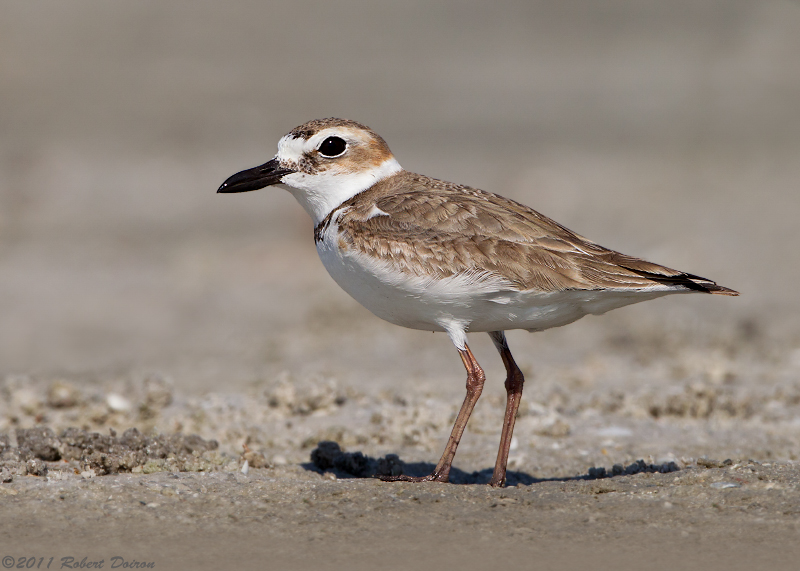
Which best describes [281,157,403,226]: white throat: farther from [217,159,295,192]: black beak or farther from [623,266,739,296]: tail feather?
[623,266,739,296]: tail feather

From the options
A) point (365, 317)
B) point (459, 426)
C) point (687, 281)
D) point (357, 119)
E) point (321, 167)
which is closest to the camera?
point (687, 281)

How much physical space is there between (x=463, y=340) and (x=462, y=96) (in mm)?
26625

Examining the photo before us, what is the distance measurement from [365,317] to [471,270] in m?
7.35

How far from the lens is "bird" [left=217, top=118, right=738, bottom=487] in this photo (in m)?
5.21

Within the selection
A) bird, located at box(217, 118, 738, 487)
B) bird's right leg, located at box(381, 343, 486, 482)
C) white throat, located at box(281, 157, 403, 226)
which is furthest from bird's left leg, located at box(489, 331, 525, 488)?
white throat, located at box(281, 157, 403, 226)

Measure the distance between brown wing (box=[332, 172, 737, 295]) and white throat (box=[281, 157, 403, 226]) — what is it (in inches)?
12.4

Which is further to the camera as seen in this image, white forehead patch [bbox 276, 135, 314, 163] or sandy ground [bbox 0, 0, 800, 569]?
white forehead patch [bbox 276, 135, 314, 163]

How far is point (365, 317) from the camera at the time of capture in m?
12.5

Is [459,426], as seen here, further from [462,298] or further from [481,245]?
[481,245]

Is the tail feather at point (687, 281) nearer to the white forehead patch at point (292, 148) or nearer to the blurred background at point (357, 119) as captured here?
the white forehead patch at point (292, 148)

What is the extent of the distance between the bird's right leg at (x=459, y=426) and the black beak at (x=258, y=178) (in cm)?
171

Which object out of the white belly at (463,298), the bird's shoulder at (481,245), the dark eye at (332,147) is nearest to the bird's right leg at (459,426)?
the white belly at (463,298)

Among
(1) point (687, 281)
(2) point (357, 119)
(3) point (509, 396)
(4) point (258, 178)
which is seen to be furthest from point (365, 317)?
(2) point (357, 119)

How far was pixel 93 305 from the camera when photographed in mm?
13344
